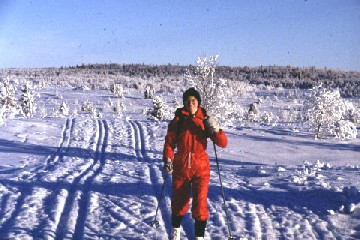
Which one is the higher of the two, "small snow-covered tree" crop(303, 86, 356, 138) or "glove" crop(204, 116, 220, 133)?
"glove" crop(204, 116, 220, 133)

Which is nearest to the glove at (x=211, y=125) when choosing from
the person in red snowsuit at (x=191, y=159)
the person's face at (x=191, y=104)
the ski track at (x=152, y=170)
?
the person in red snowsuit at (x=191, y=159)

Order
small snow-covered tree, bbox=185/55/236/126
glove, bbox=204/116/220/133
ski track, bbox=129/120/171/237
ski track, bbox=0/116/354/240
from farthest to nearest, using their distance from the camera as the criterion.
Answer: small snow-covered tree, bbox=185/55/236/126 < ski track, bbox=129/120/171/237 < ski track, bbox=0/116/354/240 < glove, bbox=204/116/220/133

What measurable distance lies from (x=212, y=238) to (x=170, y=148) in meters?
1.44

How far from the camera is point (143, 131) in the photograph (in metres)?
15.7

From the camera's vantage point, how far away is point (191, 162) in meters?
5.19

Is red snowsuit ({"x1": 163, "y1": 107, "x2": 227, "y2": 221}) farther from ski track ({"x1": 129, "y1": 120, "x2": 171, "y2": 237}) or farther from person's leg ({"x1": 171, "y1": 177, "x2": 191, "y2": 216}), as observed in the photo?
ski track ({"x1": 129, "y1": 120, "x2": 171, "y2": 237})

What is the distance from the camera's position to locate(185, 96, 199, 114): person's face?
524 cm

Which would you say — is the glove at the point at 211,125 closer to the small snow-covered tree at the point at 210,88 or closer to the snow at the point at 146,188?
the snow at the point at 146,188

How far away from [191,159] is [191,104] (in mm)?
682

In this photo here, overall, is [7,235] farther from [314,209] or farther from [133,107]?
[133,107]

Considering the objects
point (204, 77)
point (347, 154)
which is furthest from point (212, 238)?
point (204, 77)

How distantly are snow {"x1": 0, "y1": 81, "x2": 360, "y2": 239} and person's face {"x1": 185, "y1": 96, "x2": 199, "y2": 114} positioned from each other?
182cm

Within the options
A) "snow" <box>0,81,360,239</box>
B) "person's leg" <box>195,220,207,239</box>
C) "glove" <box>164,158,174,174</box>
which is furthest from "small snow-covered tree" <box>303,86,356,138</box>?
"glove" <box>164,158,174,174</box>

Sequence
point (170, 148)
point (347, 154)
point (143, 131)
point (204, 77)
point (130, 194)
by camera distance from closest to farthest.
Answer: point (170, 148), point (130, 194), point (347, 154), point (143, 131), point (204, 77)
